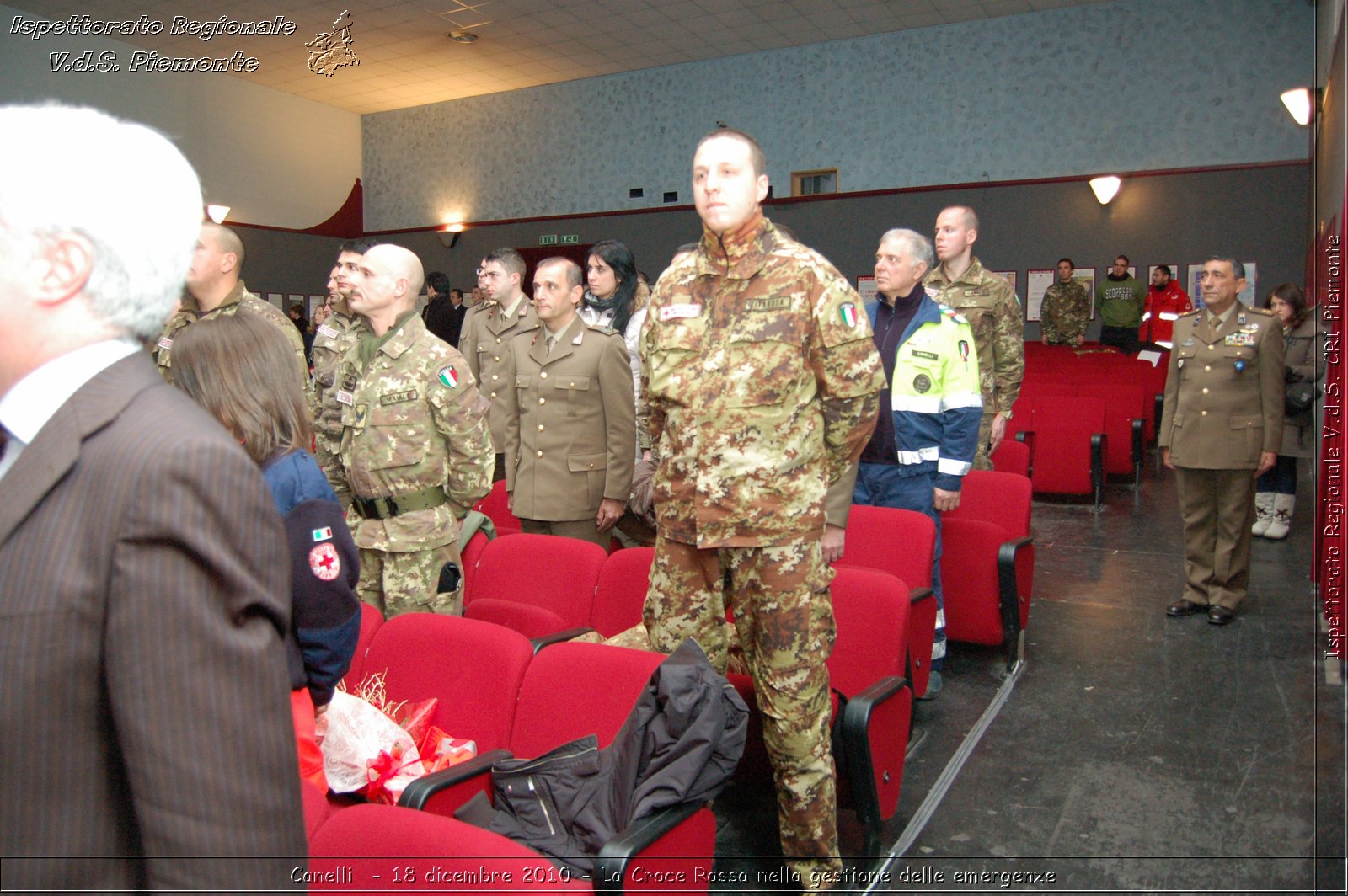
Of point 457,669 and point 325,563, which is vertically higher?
point 325,563

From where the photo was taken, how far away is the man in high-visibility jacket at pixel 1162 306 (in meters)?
10.4

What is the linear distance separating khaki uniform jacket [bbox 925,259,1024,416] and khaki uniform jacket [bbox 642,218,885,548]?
2.26 metres

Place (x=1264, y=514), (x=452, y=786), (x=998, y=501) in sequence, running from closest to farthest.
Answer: (x=452, y=786), (x=998, y=501), (x=1264, y=514)

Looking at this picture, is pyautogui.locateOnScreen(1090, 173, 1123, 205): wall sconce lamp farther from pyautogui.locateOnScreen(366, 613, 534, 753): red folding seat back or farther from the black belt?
pyautogui.locateOnScreen(366, 613, 534, 753): red folding seat back

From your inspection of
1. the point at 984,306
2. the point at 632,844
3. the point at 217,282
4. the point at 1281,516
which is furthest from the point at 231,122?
the point at 632,844

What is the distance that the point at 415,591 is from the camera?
2.71 meters

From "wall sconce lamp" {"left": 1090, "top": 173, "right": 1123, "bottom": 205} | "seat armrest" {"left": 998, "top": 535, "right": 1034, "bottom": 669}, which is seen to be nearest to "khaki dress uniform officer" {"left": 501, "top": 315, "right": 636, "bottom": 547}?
"seat armrest" {"left": 998, "top": 535, "right": 1034, "bottom": 669}

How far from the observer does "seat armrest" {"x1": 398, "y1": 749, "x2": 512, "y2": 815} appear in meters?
1.79

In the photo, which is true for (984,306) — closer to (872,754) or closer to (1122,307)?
(872,754)

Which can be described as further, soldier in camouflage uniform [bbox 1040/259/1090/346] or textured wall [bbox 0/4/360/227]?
soldier in camouflage uniform [bbox 1040/259/1090/346]

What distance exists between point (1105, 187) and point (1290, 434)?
6166 mm

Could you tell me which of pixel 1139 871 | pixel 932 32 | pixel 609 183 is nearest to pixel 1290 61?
pixel 932 32

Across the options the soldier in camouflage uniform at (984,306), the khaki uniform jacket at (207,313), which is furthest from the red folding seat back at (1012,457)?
the khaki uniform jacket at (207,313)

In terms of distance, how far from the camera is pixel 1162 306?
10531 millimetres
